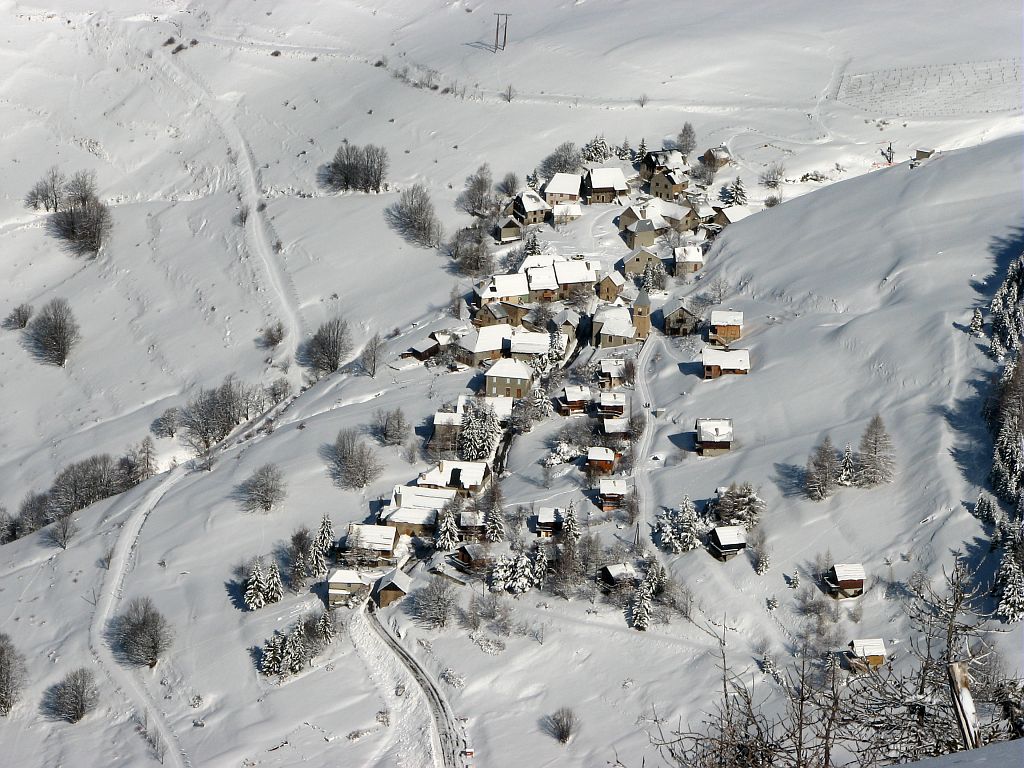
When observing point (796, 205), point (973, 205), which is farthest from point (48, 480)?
point (973, 205)

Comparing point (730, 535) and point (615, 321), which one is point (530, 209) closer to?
point (615, 321)

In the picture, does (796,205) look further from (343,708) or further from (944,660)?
(944,660)

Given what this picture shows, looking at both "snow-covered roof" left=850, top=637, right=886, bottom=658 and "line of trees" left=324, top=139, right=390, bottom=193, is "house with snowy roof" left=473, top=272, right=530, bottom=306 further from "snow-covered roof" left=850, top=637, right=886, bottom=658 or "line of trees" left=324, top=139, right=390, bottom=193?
"snow-covered roof" left=850, top=637, right=886, bottom=658

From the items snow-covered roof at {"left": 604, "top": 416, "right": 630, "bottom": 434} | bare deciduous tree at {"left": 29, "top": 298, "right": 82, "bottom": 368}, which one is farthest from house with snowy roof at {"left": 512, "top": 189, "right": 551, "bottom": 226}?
bare deciduous tree at {"left": 29, "top": 298, "right": 82, "bottom": 368}

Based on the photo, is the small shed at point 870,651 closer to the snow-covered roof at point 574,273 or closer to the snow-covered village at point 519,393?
the snow-covered village at point 519,393

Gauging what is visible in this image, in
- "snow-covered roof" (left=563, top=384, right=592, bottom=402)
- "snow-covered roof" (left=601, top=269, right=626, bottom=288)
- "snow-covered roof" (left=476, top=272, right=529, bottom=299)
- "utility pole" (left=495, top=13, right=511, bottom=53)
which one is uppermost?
"utility pole" (left=495, top=13, right=511, bottom=53)

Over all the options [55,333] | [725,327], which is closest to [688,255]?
[725,327]
